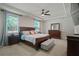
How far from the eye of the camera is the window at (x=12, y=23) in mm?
1590

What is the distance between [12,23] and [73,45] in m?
1.26

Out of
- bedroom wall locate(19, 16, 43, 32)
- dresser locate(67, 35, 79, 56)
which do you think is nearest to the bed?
bedroom wall locate(19, 16, 43, 32)

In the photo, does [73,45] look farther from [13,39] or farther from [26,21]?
[13,39]

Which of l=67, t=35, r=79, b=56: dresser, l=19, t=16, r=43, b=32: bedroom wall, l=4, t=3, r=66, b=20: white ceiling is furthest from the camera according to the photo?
l=19, t=16, r=43, b=32: bedroom wall

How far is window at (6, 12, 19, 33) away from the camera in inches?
62.6

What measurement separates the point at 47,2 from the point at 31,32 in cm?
69

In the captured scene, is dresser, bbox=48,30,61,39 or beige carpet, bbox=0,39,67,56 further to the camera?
dresser, bbox=48,30,61,39

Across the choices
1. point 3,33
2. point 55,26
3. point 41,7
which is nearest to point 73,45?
point 55,26

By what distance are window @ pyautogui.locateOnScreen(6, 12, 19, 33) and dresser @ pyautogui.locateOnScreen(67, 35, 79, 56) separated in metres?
1.06

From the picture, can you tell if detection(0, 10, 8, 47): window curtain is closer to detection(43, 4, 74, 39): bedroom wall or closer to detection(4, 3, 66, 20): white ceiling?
detection(4, 3, 66, 20): white ceiling

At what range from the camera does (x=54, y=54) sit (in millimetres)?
1502

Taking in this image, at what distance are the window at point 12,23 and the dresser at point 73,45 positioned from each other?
1.06 meters

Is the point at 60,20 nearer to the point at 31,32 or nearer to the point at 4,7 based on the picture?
the point at 31,32

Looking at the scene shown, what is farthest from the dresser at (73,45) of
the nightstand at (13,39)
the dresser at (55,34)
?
the nightstand at (13,39)
